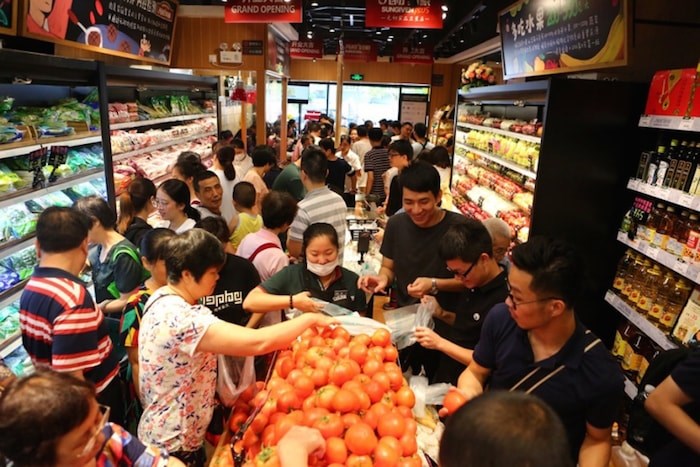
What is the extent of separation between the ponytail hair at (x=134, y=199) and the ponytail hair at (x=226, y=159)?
158 cm

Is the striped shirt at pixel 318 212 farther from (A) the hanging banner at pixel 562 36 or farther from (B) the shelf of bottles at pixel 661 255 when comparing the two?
(A) the hanging banner at pixel 562 36

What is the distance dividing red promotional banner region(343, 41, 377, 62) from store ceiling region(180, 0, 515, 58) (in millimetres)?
1126

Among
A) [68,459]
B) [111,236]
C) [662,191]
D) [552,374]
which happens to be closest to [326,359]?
[552,374]

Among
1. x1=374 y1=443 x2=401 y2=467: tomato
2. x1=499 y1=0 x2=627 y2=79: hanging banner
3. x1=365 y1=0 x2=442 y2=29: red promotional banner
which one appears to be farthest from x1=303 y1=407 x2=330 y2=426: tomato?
x1=365 y1=0 x2=442 y2=29: red promotional banner

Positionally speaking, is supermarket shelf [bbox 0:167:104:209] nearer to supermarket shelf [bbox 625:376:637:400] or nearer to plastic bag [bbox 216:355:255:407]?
plastic bag [bbox 216:355:255:407]

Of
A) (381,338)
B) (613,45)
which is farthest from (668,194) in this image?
(381,338)

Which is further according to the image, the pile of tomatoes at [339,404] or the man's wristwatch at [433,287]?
the man's wristwatch at [433,287]

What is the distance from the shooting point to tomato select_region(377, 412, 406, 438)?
1.87 m

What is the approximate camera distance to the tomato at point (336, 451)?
1734 mm

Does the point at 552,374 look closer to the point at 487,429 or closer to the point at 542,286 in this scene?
the point at 542,286

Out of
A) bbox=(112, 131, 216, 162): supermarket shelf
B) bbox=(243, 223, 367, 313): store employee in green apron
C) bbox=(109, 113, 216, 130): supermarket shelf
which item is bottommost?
bbox=(243, 223, 367, 313): store employee in green apron

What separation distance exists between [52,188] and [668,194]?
4403mm

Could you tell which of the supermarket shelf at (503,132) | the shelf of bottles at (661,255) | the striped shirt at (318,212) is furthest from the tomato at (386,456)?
the supermarket shelf at (503,132)

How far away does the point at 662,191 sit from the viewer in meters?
3.47
